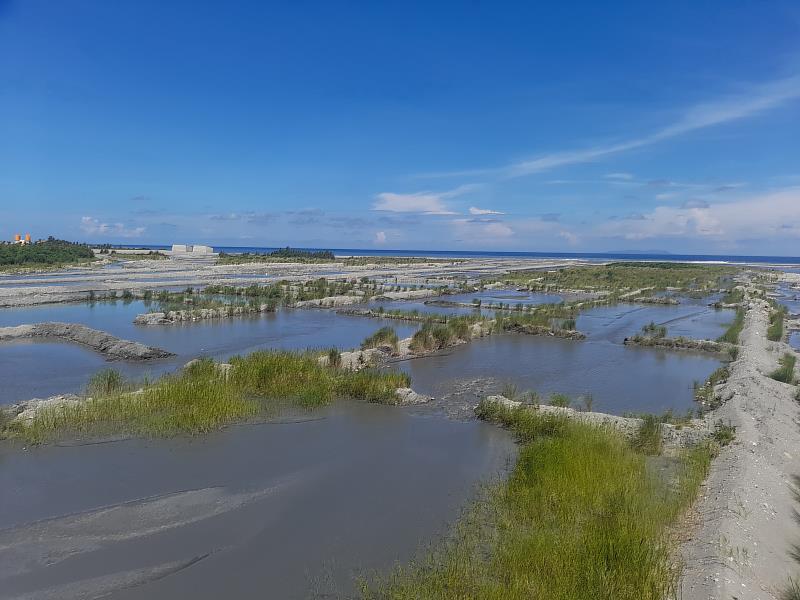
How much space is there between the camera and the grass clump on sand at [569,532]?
4559mm

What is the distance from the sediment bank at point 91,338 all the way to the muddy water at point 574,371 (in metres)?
7.24

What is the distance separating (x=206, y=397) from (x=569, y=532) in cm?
683

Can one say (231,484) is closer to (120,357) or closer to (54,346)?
(120,357)

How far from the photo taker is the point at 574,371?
601 inches

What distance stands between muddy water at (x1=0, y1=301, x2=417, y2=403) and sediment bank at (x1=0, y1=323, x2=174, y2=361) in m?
0.37

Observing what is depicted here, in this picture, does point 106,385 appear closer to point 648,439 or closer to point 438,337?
point 648,439

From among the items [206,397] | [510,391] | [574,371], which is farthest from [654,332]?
[206,397]

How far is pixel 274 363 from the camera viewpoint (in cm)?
1172

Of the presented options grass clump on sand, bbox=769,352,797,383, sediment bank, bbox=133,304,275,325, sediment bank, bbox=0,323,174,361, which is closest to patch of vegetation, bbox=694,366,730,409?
grass clump on sand, bbox=769,352,797,383

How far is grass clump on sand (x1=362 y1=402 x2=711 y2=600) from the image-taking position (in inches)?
179

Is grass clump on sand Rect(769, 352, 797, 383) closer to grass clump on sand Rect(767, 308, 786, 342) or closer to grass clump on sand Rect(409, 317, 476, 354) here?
grass clump on sand Rect(767, 308, 786, 342)

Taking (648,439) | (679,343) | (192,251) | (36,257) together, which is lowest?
(679,343)

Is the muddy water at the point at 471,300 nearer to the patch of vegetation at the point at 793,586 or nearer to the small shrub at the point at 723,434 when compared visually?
the small shrub at the point at 723,434

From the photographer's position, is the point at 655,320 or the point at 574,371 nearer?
the point at 574,371
